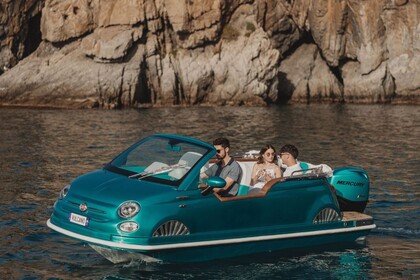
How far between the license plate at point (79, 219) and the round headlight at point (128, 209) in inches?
22.4

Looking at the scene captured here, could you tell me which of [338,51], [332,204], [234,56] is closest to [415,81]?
[338,51]

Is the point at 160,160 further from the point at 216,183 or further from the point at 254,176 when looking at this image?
the point at 254,176

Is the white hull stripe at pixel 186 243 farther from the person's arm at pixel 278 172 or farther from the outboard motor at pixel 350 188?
the person's arm at pixel 278 172

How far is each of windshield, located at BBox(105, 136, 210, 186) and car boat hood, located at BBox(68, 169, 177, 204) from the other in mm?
231

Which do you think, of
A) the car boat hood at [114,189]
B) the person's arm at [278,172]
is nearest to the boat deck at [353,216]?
the person's arm at [278,172]

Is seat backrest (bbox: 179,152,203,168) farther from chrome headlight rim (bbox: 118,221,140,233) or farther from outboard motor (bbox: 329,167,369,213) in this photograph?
outboard motor (bbox: 329,167,369,213)

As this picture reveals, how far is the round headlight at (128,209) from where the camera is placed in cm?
1093

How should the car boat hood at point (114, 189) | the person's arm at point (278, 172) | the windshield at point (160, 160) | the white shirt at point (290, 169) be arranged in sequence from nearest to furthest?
the car boat hood at point (114, 189), the windshield at point (160, 160), the person's arm at point (278, 172), the white shirt at point (290, 169)

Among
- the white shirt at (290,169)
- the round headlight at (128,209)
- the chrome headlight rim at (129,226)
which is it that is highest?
the white shirt at (290,169)

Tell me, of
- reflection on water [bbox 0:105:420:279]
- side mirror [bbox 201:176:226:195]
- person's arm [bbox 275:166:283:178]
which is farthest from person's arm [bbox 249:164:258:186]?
side mirror [bbox 201:176:226:195]

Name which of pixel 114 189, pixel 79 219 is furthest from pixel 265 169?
pixel 79 219

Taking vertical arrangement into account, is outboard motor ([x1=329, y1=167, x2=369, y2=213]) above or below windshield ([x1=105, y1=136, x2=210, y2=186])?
below

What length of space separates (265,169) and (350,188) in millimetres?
1646

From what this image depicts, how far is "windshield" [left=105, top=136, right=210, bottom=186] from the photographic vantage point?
11.9 m
